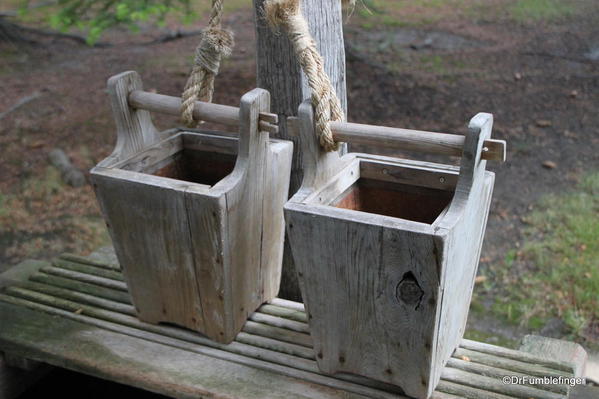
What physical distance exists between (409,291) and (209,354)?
0.72 metres

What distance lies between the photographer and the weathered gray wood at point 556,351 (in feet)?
6.80

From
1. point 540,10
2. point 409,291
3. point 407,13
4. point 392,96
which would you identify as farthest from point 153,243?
point 540,10

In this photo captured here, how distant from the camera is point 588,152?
4598mm

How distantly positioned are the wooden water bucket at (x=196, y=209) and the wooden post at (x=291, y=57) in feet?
0.58

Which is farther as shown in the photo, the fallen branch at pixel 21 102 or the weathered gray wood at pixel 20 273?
the fallen branch at pixel 21 102

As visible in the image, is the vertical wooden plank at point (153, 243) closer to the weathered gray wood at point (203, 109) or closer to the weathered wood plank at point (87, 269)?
the weathered gray wood at point (203, 109)

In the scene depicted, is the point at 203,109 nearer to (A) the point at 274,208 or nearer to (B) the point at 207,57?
(B) the point at 207,57

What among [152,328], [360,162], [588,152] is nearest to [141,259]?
[152,328]

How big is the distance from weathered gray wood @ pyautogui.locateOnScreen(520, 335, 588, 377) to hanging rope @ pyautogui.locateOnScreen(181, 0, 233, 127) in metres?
1.31

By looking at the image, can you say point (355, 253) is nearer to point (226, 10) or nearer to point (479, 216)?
point (479, 216)

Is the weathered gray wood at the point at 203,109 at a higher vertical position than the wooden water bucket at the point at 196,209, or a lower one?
higher

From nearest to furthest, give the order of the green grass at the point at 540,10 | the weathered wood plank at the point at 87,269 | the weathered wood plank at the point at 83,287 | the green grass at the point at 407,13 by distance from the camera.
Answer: the weathered wood plank at the point at 83,287 < the weathered wood plank at the point at 87,269 < the green grass at the point at 540,10 < the green grass at the point at 407,13

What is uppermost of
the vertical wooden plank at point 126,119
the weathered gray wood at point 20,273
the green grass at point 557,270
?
the vertical wooden plank at point 126,119

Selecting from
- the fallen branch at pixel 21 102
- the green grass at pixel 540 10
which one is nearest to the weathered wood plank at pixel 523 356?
the fallen branch at pixel 21 102
